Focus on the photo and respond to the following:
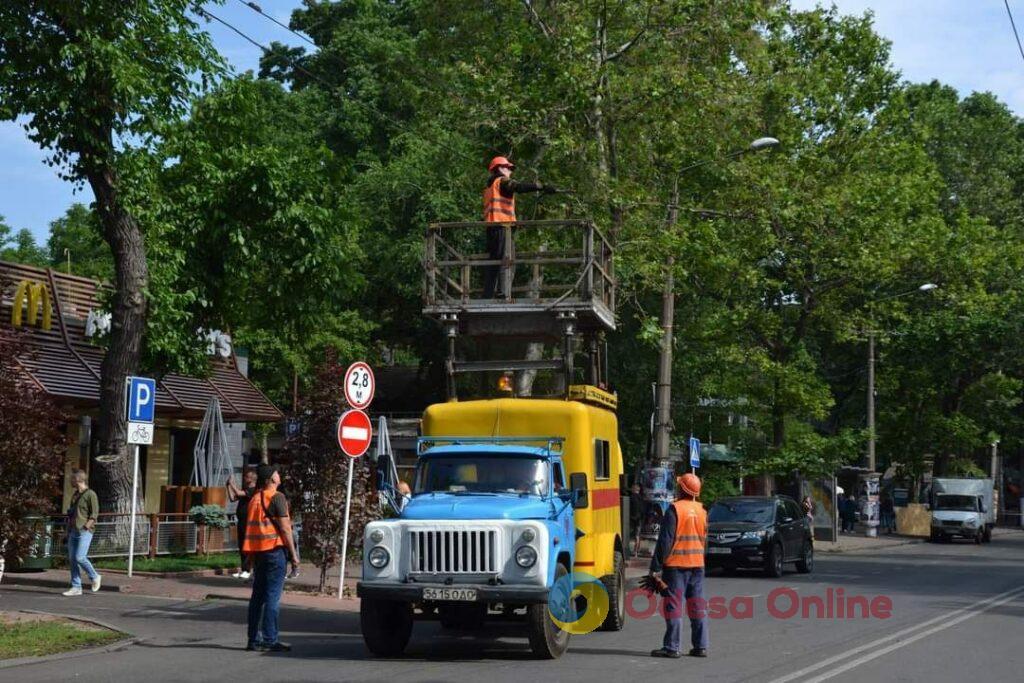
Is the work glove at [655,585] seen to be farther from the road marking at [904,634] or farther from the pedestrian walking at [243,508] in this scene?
the pedestrian walking at [243,508]

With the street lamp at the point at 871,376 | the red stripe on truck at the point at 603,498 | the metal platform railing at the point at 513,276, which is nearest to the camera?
the red stripe on truck at the point at 603,498

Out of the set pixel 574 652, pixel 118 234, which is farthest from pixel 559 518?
pixel 118 234

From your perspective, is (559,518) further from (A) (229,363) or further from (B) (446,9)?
(A) (229,363)

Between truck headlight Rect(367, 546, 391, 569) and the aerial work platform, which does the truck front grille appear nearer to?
truck headlight Rect(367, 546, 391, 569)

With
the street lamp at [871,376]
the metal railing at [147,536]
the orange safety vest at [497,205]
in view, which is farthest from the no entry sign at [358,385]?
the street lamp at [871,376]

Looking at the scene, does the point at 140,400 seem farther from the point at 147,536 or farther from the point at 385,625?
the point at 385,625

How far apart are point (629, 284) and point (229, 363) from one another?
12.1m

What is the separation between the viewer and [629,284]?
27469mm

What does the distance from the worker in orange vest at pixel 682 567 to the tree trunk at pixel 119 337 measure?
13.3 meters

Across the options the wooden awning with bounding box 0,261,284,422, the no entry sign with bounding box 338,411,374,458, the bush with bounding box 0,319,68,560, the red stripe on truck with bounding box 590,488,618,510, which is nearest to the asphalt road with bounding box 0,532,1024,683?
the red stripe on truck with bounding box 590,488,618,510

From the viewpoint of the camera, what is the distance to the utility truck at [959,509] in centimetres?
4888

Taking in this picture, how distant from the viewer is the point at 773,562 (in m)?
26.8

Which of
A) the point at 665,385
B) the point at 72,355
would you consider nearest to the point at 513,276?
the point at 665,385

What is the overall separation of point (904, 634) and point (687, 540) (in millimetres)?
4061
